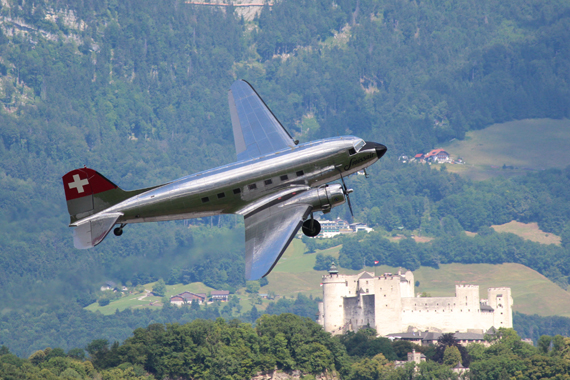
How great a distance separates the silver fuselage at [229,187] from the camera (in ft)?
166

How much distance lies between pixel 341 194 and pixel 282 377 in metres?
127

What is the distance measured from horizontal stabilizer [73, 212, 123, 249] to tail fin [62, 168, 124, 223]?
518 millimetres

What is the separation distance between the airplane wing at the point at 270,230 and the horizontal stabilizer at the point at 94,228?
701 cm

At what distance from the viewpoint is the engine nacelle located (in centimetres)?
5022

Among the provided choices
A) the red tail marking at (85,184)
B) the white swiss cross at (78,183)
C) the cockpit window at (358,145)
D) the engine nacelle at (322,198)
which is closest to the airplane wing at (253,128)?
the cockpit window at (358,145)

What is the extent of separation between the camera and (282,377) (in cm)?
17288

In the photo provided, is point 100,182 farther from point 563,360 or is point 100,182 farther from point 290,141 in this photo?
point 563,360

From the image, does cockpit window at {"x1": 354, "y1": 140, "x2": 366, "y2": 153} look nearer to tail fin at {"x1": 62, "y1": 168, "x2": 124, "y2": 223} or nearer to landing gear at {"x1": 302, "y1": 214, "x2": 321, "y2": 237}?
landing gear at {"x1": 302, "y1": 214, "x2": 321, "y2": 237}

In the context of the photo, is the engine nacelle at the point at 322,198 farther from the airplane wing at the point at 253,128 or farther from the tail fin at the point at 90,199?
the tail fin at the point at 90,199

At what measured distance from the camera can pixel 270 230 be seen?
162 ft

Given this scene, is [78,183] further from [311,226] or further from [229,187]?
[311,226]

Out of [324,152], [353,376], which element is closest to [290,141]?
[324,152]

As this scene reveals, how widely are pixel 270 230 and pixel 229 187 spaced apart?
3227mm

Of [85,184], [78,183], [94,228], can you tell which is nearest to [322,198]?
[94,228]
